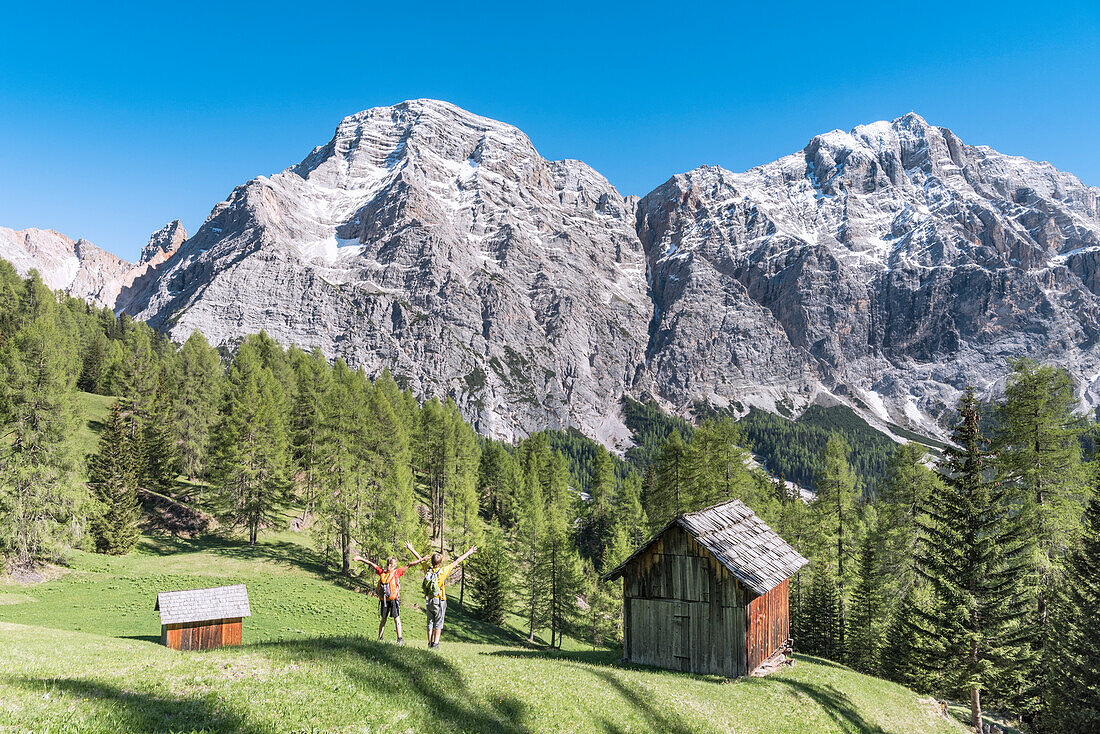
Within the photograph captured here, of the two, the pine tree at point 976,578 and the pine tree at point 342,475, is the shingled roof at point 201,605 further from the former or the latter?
the pine tree at point 976,578

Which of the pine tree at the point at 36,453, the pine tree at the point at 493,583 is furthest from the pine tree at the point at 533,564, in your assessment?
the pine tree at the point at 36,453

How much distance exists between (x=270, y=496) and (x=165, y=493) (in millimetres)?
12404

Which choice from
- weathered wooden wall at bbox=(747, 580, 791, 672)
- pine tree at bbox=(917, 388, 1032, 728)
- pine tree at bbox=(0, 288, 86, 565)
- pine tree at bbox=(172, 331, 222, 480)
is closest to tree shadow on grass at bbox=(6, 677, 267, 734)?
weathered wooden wall at bbox=(747, 580, 791, 672)

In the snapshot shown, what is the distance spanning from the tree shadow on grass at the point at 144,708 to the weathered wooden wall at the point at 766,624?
68.9 ft

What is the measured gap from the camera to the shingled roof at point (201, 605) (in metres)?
25.6

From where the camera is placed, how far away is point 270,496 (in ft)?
161

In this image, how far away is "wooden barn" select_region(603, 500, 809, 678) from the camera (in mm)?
23703

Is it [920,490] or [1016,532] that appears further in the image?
[920,490]

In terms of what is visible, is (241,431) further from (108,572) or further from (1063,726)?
(1063,726)

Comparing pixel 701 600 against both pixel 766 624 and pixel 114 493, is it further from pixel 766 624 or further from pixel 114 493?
pixel 114 493

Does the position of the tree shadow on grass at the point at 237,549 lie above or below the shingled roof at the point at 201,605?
below

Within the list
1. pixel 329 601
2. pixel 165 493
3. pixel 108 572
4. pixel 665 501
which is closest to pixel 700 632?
pixel 665 501

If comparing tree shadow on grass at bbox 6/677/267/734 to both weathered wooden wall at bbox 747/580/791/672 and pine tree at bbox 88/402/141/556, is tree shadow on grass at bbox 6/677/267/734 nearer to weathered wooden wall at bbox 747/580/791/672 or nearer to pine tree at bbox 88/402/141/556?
weathered wooden wall at bbox 747/580/791/672

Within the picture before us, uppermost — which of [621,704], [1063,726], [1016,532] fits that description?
[1016,532]
